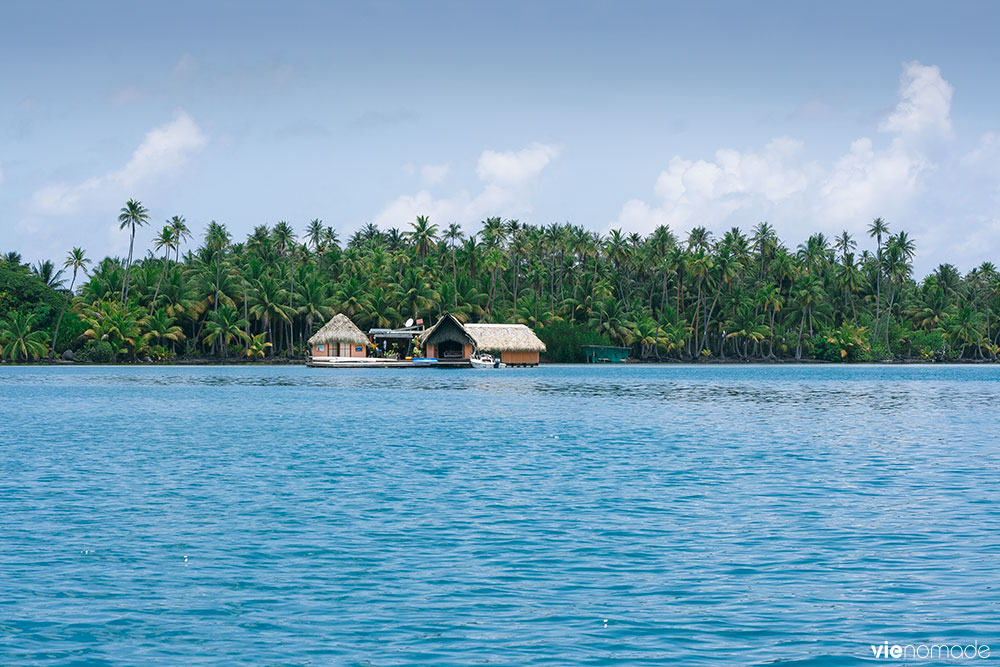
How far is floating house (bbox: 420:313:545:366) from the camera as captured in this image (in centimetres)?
9688

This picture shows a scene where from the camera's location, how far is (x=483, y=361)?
96.1 m

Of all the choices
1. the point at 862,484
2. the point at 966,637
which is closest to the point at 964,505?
the point at 862,484

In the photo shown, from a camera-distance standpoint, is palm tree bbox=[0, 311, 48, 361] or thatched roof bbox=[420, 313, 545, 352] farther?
thatched roof bbox=[420, 313, 545, 352]

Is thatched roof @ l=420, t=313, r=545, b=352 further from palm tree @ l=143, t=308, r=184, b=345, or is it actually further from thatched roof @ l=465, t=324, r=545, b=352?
palm tree @ l=143, t=308, r=184, b=345

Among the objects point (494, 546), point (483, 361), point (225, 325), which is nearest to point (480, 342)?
point (483, 361)

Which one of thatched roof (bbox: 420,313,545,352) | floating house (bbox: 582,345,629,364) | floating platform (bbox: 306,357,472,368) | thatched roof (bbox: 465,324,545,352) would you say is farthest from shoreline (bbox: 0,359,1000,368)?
thatched roof (bbox: 465,324,545,352)

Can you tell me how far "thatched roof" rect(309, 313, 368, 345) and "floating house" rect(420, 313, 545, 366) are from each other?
6.58 m

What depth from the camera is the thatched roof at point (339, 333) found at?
323 ft

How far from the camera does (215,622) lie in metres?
10.2

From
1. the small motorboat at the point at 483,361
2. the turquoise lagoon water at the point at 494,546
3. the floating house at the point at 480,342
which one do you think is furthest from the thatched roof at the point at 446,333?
the turquoise lagoon water at the point at 494,546

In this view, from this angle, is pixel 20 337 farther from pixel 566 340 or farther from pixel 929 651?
pixel 929 651

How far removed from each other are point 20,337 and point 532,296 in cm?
5730

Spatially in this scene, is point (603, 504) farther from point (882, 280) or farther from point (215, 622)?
point (882, 280)

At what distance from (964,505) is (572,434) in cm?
1552
